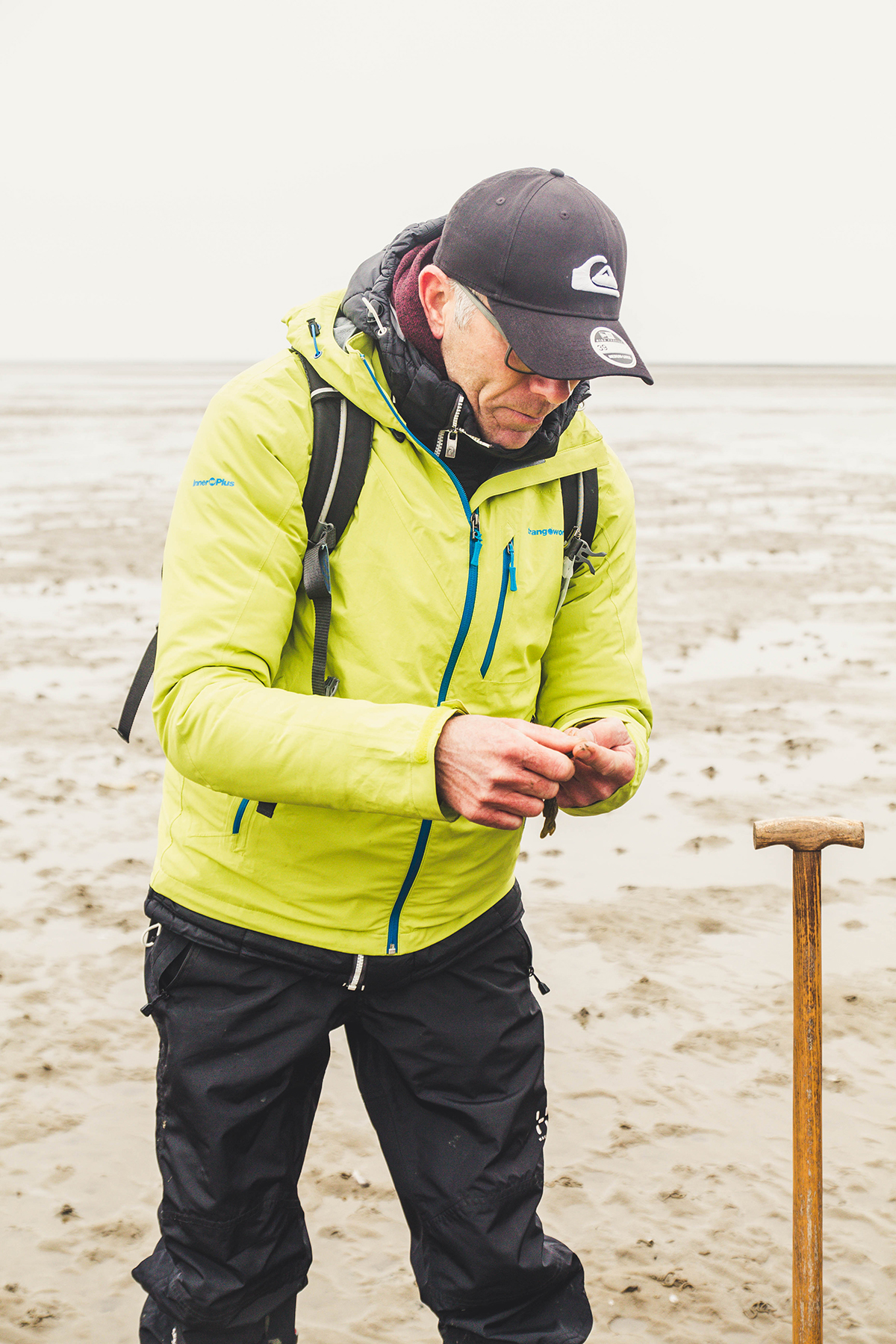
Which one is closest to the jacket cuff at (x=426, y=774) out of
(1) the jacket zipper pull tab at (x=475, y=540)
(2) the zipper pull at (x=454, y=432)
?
(1) the jacket zipper pull tab at (x=475, y=540)

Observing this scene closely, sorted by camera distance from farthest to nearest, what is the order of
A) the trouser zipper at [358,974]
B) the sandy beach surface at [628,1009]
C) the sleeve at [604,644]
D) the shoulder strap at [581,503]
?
the sandy beach surface at [628,1009], the sleeve at [604,644], the shoulder strap at [581,503], the trouser zipper at [358,974]

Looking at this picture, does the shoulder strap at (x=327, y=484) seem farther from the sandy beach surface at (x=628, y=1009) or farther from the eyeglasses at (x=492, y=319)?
the sandy beach surface at (x=628, y=1009)

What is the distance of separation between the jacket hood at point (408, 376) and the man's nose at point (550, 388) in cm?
9

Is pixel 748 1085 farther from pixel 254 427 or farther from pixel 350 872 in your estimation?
pixel 254 427

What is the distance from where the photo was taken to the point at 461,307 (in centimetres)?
213

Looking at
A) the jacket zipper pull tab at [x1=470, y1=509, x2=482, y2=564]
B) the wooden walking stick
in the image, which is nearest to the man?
the jacket zipper pull tab at [x1=470, y1=509, x2=482, y2=564]

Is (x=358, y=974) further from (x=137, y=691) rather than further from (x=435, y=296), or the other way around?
(x=435, y=296)

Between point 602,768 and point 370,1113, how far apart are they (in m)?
0.85

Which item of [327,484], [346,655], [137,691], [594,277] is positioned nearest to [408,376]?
[327,484]

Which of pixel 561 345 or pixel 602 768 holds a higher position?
pixel 561 345

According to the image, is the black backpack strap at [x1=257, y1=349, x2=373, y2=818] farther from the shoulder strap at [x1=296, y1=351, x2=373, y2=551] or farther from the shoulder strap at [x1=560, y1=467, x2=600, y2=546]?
the shoulder strap at [x1=560, y1=467, x2=600, y2=546]

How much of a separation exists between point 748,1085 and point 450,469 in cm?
288

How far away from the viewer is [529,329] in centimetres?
206

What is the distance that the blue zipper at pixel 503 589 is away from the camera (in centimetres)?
226
